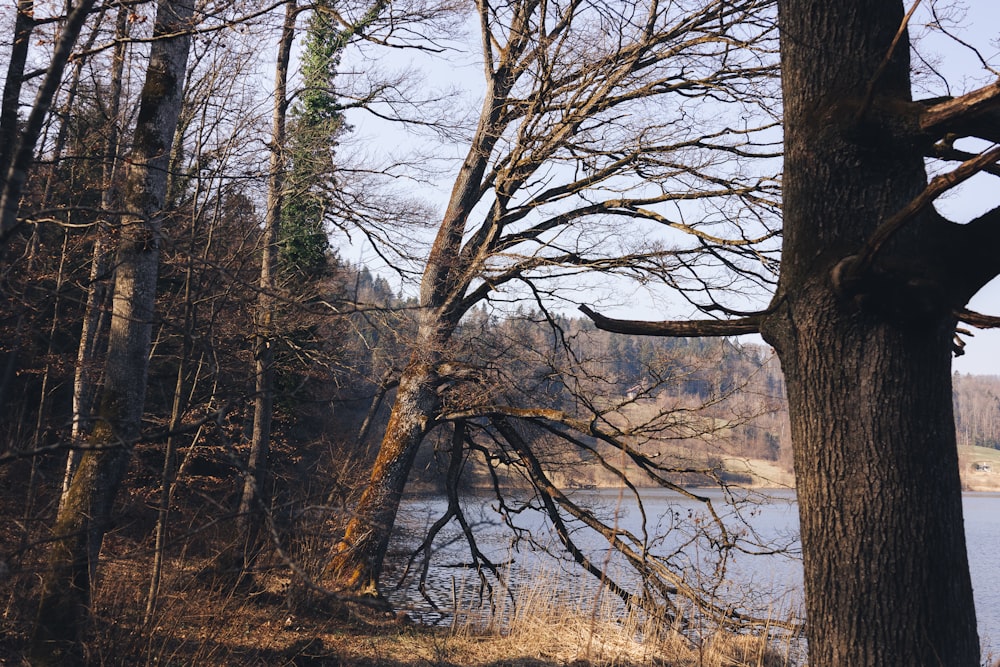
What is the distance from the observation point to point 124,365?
529 centimetres

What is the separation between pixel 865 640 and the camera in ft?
9.37

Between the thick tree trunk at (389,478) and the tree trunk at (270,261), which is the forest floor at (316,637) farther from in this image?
the tree trunk at (270,261)

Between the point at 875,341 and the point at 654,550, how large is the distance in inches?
522

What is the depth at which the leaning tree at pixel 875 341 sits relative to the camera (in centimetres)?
282

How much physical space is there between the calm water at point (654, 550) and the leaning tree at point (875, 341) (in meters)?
0.99

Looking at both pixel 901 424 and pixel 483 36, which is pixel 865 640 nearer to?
pixel 901 424

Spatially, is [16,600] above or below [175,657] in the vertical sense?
above

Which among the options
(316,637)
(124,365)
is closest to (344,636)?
(316,637)

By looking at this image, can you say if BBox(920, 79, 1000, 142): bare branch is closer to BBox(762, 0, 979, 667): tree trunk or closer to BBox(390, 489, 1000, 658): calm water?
BBox(762, 0, 979, 667): tree trunk

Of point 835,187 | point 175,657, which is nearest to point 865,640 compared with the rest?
point 835,187

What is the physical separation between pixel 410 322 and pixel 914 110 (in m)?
6.69

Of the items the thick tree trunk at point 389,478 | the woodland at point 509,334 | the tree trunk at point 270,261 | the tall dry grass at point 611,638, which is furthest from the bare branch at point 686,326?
the tree trunk at point 270,261

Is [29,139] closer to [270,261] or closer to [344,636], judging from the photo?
[344,636]

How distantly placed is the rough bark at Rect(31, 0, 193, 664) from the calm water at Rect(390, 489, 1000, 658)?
2274 millimetres
